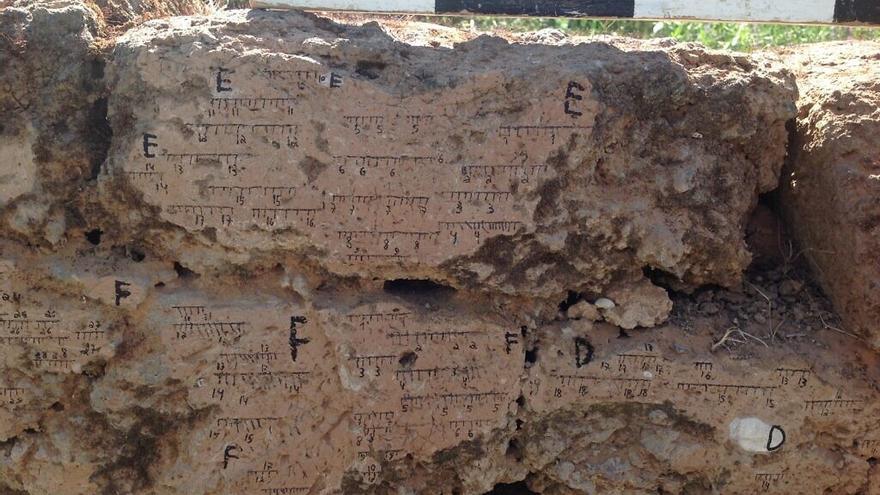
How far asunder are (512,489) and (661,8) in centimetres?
168

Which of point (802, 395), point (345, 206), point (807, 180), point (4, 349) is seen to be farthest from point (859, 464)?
point (4, 349)

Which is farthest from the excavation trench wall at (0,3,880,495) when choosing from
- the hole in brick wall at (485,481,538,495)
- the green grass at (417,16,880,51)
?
the green grass at (417,16,880,51)

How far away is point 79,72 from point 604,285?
1638 millimetres

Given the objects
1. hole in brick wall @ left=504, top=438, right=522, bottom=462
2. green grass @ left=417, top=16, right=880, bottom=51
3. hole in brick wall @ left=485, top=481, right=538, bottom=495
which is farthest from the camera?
green grass @ left=417, top=16, right=880, bottom=51

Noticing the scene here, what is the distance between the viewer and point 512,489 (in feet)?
9.80

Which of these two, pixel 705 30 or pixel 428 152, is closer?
pixel 428 152

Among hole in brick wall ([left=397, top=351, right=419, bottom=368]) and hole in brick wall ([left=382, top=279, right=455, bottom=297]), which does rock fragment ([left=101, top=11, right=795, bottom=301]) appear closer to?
hole in brick wall ([left=382, top=279, right=455, bottom=297])

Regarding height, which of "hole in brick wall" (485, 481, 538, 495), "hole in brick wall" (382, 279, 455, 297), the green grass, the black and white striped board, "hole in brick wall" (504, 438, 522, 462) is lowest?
"hole in brick wall" (485, 481, 538, 495)

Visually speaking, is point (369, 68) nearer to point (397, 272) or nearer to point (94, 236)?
point (397, 272)

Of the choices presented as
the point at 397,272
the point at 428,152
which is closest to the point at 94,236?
the point at 397,272

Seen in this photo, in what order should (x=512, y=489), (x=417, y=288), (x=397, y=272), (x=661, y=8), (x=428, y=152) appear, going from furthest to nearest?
(x=661, y=8) < (x=512, y=489) < (x=417, y=288) < (x=397, y=272) < (x=428, y=152)

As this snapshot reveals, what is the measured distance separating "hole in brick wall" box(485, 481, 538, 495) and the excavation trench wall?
0.58 feet

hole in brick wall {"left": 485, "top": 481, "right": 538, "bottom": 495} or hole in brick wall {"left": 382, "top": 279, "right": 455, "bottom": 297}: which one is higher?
hole in brick wall {"left": 382, "top": 279, "right": 455, "bottom": 297}

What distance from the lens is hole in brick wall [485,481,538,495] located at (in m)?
2.98
